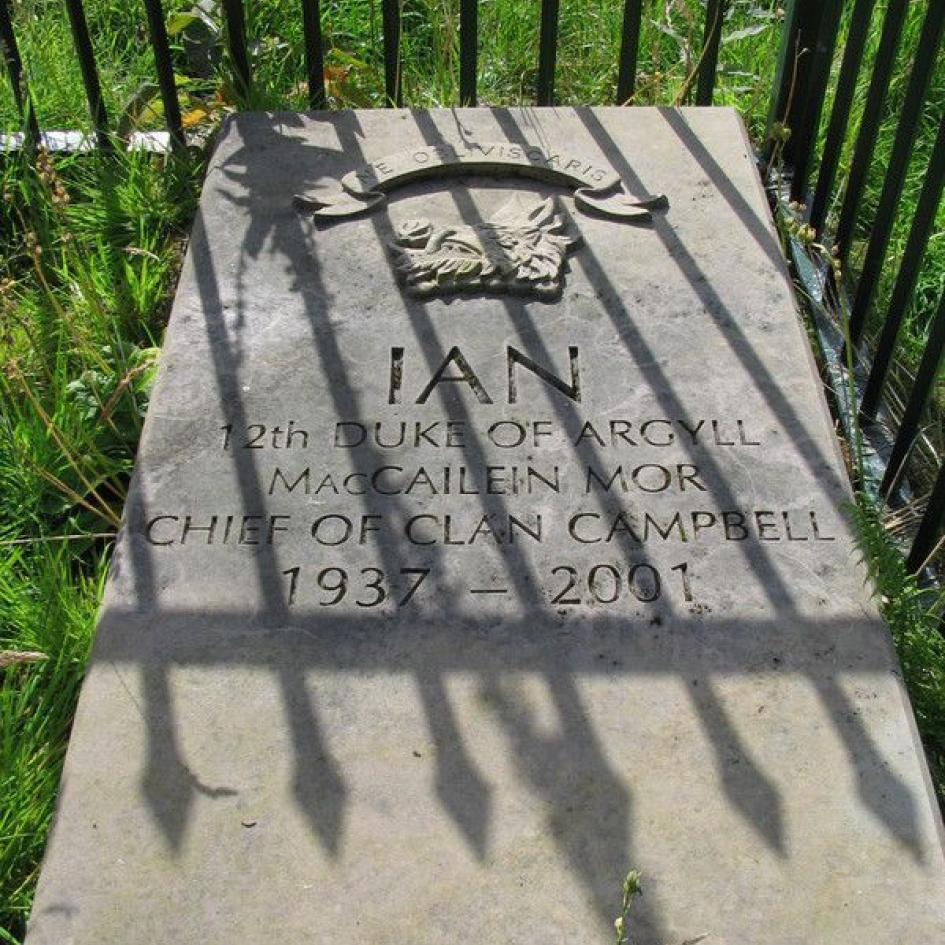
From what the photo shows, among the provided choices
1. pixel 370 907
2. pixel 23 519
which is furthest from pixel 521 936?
pixel 23 519

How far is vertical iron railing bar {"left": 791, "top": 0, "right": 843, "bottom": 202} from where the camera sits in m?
3.37

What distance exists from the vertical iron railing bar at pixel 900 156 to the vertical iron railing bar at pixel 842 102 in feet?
1.03

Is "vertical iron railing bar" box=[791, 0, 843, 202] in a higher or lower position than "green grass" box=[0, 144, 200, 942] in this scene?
higher

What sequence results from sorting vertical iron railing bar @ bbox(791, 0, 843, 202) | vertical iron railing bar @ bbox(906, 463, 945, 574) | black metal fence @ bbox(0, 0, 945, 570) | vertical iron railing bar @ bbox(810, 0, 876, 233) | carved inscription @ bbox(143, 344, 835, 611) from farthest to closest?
vertical iron railing bar @ bbox(791, 0, 843, 202), vertical iron railing bar @ bbox(810, 0, 876, 233), black metal fence @ bbox(0, 0, 945, 570), vertical iron railing bar @ bbox(906, 463, 945, 574), carved inscription @ bbox(143, 344, 835, 611)

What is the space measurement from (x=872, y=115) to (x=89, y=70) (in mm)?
2016

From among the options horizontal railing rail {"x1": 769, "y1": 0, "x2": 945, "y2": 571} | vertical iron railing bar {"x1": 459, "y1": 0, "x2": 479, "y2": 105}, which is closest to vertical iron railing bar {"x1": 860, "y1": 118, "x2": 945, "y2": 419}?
horizontal railing rail {"x1": 769, "y1": 0, "x2": 945, "y2": 571}

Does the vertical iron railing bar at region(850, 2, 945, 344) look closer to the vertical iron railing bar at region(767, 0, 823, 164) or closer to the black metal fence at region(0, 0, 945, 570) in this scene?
the black metal fence at region(0, 0, 945, 570)

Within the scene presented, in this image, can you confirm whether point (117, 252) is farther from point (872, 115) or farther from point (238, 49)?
point (872, 115)

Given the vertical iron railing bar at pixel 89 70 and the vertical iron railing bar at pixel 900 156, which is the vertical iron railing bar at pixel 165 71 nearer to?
the vertical iron railing bar at pixel 89 70

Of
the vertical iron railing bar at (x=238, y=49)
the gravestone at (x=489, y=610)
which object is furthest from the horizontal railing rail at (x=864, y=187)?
the vertical iron railing bar at (x=238, y=49)

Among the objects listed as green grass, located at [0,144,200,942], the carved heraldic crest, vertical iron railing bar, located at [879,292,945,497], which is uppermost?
the carved heraldic crest

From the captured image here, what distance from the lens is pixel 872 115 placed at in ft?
10.1

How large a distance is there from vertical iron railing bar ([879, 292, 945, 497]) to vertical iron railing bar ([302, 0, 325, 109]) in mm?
1796

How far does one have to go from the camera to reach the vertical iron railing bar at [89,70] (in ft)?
11.5
